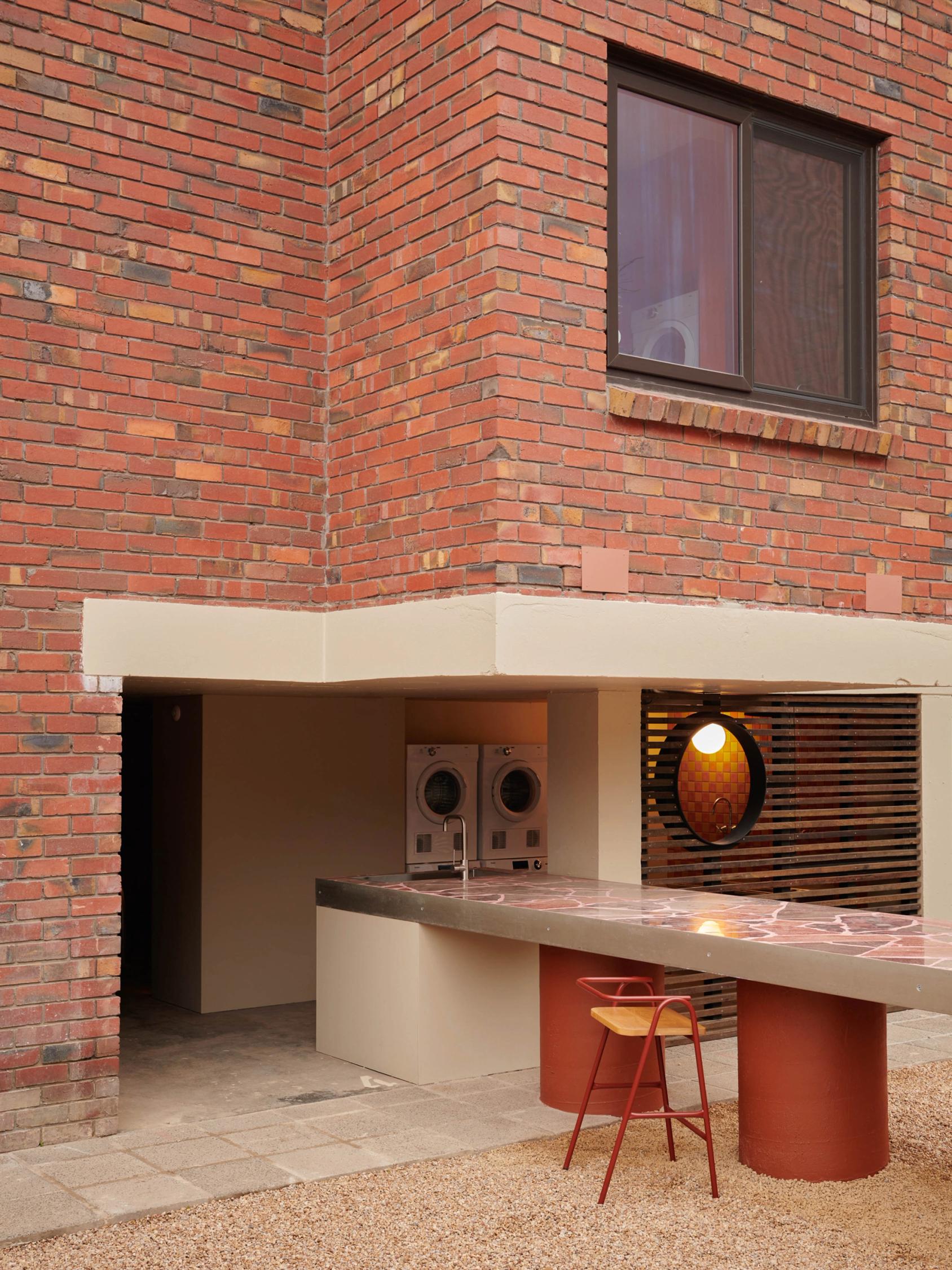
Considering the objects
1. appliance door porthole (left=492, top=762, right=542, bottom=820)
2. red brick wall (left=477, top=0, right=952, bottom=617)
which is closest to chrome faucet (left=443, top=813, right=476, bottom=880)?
appliance door porthole (left=492, top=762, right=542, bottom=820)

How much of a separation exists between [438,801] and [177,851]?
74.6 inches

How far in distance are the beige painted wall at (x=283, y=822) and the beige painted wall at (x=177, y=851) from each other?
0.10m

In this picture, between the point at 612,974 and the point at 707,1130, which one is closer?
the point at 707,1130

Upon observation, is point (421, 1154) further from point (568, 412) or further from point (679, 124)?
point (679, 124)

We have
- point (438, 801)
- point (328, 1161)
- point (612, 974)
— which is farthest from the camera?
point (438, 801)

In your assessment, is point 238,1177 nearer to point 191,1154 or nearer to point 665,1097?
point 191,1154

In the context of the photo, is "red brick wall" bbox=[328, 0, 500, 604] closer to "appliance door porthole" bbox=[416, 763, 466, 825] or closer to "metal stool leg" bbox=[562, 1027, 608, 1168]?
"metal stool leg" bbox=[562, 1027, 608, 1168]

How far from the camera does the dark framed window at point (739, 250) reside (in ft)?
19.9

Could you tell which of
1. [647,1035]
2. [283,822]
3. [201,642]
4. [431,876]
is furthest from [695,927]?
[283,822]

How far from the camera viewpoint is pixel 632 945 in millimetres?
5535

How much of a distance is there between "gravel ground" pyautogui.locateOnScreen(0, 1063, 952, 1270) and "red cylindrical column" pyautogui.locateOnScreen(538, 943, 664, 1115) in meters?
0.59

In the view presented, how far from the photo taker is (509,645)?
5371 millimetres

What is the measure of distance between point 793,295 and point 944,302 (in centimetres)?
106

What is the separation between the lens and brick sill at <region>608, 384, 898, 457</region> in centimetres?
585
